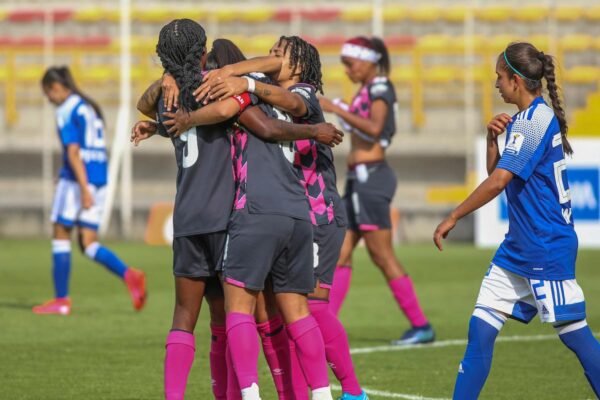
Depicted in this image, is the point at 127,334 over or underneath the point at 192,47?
underneath

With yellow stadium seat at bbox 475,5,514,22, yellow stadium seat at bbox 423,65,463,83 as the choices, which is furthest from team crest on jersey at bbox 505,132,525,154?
yellow stadium seat at bbox 475,5,514,22

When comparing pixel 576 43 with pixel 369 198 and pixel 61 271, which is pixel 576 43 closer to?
pixel 61 271

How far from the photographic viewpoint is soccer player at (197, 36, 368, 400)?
20.0 feet

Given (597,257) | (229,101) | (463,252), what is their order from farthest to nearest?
(463,252) < (597,257) < (229,101)

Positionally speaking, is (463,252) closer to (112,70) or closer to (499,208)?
(499,208)

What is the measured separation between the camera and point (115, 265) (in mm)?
11523

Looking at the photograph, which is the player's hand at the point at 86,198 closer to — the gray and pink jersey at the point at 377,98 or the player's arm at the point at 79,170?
the player's arm at the point at 79,170

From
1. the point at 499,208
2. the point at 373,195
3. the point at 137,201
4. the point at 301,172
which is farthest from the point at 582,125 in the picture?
the point at 301,172

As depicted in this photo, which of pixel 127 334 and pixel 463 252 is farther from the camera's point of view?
pixel 463 252

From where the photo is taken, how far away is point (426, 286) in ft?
44.8

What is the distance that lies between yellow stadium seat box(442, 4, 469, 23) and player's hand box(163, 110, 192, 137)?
696 inches

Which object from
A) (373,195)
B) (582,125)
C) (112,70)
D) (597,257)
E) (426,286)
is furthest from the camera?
(112,70)

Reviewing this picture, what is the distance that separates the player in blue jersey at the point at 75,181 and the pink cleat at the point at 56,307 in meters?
0.01

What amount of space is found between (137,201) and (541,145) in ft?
51.1
